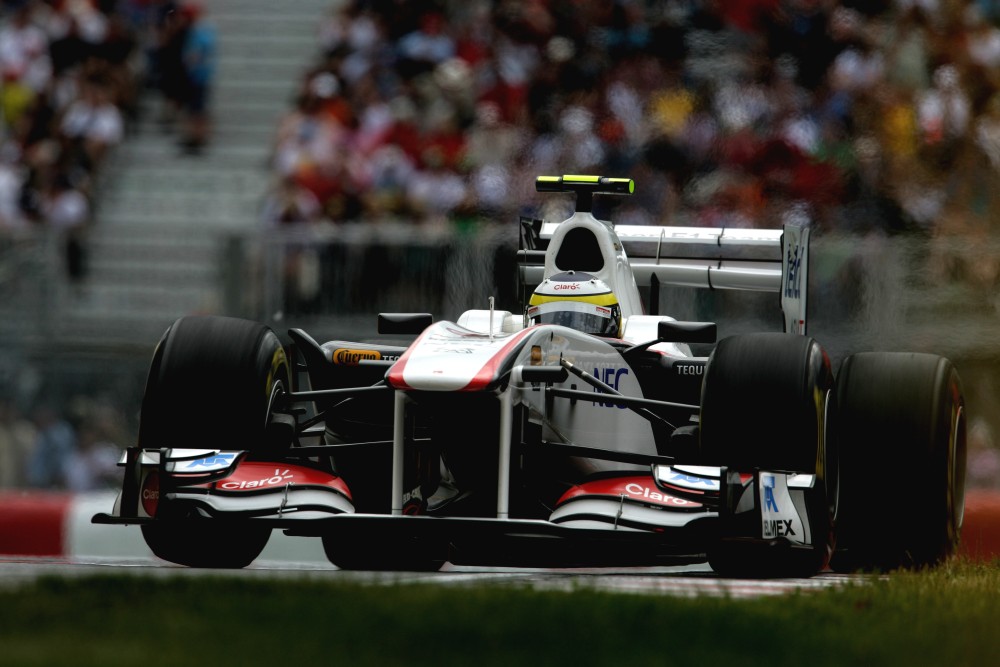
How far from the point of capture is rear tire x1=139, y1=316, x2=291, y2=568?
22.0 ft

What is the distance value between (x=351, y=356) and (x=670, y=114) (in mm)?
5425

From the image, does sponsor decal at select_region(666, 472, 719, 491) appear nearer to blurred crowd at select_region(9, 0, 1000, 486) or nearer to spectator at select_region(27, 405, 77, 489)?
spectator at select_region(27, 405, 77, 489)

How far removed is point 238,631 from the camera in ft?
13.5

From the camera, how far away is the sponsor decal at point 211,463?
262 inches

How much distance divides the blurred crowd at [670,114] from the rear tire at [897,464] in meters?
4.13

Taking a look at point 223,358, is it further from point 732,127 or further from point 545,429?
point 732,127

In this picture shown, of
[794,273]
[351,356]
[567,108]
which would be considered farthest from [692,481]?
[567,108]

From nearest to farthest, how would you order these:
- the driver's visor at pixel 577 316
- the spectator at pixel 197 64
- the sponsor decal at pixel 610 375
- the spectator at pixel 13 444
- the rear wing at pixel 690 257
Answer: the sponsor decal at pixel 610 375
the driver's visor at pixel 577 316
the rear wing at pixel 690 257
the spectator at pixel 13 444
the spectator at pixel 197 64

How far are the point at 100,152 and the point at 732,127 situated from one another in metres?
5.09

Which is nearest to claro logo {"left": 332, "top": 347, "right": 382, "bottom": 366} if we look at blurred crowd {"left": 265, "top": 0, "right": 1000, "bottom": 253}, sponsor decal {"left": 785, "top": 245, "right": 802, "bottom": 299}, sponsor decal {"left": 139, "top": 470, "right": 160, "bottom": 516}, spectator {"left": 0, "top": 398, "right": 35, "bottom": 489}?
sponsor decal {"left": 139, "top": 470, "right": 160, "bottom": 516}

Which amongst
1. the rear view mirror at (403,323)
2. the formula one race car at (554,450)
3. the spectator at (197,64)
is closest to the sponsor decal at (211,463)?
the formula one race car at (554,450)

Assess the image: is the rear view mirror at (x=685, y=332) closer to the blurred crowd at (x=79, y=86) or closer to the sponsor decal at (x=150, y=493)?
the sponsor decal at (x=150, y=493)

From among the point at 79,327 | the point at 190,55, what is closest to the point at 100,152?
the point at 190,55

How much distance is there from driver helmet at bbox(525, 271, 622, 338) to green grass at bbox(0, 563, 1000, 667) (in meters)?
2.57
